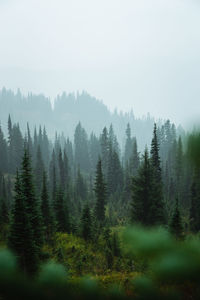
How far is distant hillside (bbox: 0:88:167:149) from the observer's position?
17100cm

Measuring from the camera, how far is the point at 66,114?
602 feet

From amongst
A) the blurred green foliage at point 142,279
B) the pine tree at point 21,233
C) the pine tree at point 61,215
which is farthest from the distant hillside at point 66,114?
the blurred green foliage at point 142,279

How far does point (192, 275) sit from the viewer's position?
1020mm

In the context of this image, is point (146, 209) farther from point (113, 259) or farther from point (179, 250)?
point (179, 250)

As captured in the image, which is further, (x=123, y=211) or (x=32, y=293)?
(x=123, y=211)

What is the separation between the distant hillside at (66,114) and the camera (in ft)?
561

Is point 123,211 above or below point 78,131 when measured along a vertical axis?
below

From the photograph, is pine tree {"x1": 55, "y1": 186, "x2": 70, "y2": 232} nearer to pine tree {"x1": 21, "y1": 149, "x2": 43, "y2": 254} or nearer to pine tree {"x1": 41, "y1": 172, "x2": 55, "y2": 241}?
pine tree {"x1": 41, "y1": 172, "x2": 55, "y2": 241}

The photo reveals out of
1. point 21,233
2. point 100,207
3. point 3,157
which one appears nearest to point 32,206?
point 21,233

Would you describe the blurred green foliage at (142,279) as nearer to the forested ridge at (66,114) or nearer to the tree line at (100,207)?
the tree line at (100,207)

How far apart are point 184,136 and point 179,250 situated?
632mm

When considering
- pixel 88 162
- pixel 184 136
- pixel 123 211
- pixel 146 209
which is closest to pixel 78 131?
pixel 88 162

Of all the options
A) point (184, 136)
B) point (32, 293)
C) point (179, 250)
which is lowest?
point (32, 293)

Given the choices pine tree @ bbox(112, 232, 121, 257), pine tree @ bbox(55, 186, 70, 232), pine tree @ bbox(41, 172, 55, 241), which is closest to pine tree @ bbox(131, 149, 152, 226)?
pine tree @ bbox(112, 232, 121, 257)
